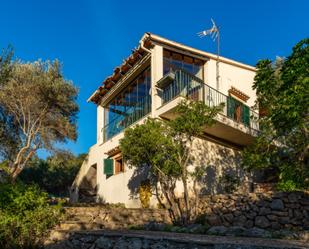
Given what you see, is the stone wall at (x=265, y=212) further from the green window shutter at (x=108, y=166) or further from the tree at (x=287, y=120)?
the green window shutter at (x=108, y=166)

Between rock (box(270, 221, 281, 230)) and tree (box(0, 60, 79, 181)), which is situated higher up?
tree (box(0, 60, 79, 181))

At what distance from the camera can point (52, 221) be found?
8.84 m

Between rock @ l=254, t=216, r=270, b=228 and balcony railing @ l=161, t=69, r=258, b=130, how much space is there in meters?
3.33

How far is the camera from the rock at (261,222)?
1012 centimetres

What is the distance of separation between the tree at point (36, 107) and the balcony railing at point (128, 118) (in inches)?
72.5

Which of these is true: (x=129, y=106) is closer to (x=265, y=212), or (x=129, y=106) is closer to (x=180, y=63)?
(x=180, y=63)

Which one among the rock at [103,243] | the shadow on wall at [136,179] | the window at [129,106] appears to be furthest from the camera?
the window at [129,106]

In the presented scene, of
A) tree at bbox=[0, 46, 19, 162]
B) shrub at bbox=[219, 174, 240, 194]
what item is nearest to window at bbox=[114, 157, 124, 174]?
shrub at bbox=[219, 174, 240, 194]

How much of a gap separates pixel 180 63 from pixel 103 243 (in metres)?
9.06

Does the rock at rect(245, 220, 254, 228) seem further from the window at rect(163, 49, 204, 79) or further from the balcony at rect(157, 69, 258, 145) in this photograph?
the window at rect(163, 49, 204, 79)

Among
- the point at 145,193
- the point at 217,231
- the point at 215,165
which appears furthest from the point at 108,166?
the point at 217,231

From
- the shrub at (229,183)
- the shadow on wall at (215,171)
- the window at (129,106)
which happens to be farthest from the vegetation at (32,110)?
the shrub at (229,183)

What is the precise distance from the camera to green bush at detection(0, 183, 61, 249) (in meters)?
8.19

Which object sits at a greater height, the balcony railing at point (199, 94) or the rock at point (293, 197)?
the balcony railing at point (199, 94)
